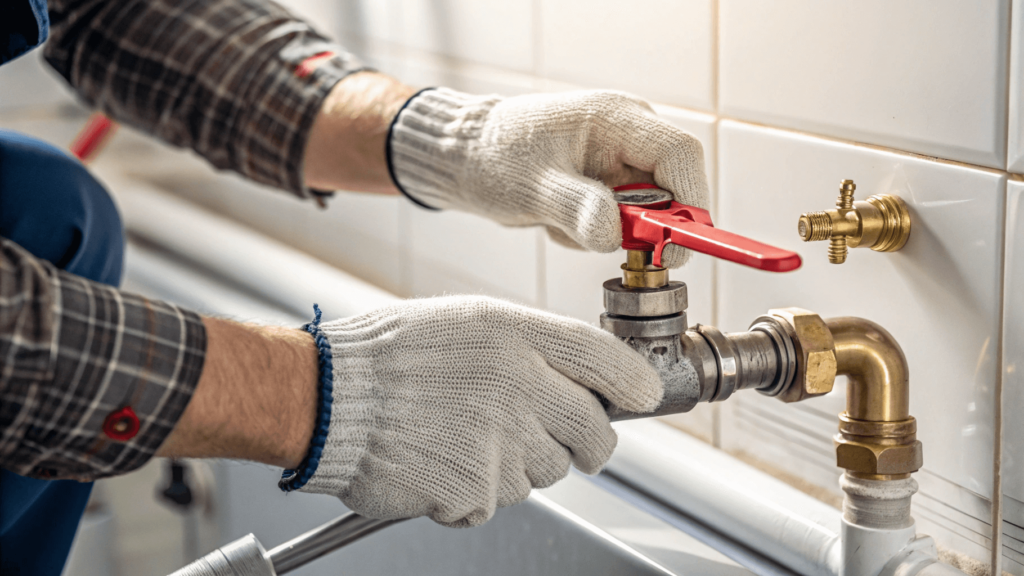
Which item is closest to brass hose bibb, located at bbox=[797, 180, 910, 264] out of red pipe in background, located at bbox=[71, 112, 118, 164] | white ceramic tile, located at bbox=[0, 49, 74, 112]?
red pipe in background, located at bbox=[71, 112, 118, 164]

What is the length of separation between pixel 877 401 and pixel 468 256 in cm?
45

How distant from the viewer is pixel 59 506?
0.68m

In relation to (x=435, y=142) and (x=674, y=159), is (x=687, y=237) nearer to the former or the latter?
(x=674, y=159)

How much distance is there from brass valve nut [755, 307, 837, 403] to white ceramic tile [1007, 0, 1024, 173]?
0.12 meters

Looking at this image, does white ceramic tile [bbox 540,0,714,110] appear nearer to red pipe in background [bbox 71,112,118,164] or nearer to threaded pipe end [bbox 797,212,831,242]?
threaded pipe end [bbox 797,212,831,242]

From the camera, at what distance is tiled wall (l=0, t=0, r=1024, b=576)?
0.48 meters

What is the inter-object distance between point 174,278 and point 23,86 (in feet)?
1.51

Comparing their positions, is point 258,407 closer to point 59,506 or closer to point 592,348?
point 592,348

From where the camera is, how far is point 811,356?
489 mm

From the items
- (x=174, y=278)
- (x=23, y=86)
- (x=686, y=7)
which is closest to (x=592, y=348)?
(x=686, y=7)

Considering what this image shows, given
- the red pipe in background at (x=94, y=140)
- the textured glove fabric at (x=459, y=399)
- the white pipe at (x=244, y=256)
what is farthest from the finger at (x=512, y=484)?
the red pipe in background at (x=94, y=140)

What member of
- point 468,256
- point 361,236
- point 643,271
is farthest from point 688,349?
point 361,236

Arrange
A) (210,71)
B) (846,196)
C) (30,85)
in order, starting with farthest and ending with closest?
(30,85) → (210,71) → (846,196)

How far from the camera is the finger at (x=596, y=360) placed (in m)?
0.46
